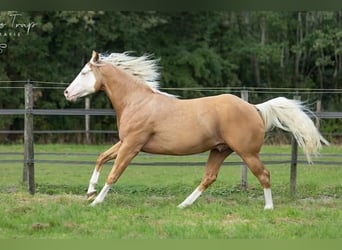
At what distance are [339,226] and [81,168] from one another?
31.4ft

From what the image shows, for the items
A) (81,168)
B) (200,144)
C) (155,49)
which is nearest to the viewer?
(200,144)

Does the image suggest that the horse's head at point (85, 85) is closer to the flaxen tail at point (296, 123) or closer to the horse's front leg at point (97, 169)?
the horse's front leg at point (97, 169)

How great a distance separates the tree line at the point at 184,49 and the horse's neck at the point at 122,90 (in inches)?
463

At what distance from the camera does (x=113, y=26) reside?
81.2 ft

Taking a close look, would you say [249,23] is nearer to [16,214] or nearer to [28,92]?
[28,92]

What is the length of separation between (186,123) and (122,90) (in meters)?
1.02

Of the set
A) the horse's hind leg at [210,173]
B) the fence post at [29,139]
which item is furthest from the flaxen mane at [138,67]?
the fence post at [29,139]

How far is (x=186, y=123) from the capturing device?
715cm

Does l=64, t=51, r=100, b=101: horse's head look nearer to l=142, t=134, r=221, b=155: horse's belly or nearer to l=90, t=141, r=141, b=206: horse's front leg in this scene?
l=90, t=141, r=141, b=206: horse's front leg

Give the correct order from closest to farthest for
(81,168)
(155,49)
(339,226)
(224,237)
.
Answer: (224,237) → (339,226) → (81,168) → (155,49)

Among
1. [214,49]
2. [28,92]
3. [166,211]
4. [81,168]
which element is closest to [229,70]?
[214,49]

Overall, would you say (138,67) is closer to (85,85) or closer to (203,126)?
(85,85)

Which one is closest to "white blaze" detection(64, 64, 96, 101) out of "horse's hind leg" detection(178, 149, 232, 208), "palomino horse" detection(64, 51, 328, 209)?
"palomino horse" detection(64, 51, 328, 209)

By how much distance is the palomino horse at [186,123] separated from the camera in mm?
7078
